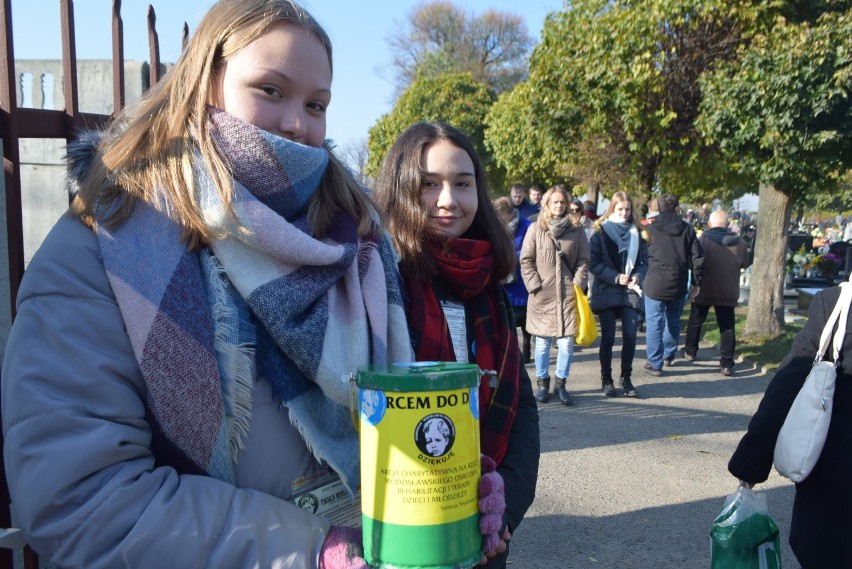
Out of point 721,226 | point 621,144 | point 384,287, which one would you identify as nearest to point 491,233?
point 384,287

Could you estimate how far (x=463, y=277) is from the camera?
6.22ft

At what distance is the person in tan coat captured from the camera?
675cm

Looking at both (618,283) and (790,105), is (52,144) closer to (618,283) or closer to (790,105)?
(618,283)

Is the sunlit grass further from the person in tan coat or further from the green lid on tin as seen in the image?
the green lid on tin

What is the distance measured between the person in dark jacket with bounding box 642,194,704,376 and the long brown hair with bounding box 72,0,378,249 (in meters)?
7.26

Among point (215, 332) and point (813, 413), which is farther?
point (813, 413)

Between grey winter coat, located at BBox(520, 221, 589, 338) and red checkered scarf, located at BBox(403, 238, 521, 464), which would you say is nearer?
red checkered scarf, located at BBox(403, 238, 521, 464)

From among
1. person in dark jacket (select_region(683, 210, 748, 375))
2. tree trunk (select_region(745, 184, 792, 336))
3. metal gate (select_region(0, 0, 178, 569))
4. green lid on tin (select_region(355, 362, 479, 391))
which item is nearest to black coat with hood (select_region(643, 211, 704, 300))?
person in dark jacket (select_region(683, 210, 748, 375))

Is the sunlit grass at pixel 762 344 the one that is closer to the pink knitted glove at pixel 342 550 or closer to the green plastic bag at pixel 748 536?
the green plastic bag at pixel 748 536

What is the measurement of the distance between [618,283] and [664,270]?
148 centimetres

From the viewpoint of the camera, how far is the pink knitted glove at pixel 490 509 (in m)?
1.24

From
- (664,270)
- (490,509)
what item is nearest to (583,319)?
(664,270)

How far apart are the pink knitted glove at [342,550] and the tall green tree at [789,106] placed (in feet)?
28.2

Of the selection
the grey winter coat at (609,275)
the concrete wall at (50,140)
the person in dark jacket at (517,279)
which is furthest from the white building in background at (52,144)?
the grey winter coat at (609,275)
